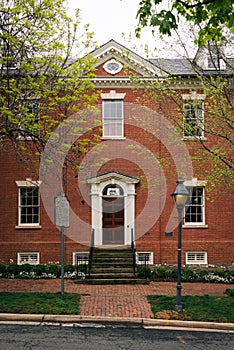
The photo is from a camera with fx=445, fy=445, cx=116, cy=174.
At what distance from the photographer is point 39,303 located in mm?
11555

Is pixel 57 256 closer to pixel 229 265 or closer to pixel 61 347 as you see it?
pixel 229 265

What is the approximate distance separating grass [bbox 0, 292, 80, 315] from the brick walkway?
12.0 inches

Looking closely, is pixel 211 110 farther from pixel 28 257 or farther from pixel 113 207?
pixel 28 257

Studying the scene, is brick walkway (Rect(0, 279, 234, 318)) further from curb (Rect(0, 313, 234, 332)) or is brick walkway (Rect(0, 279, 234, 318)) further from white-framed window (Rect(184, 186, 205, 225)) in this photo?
white-framed window (Rect(184, 186, 205, 225))

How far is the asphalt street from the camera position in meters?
8.49

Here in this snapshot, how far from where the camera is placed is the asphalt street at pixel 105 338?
27.9ft

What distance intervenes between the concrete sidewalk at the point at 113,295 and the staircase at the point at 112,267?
0.57 metres

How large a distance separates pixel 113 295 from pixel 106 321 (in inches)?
126

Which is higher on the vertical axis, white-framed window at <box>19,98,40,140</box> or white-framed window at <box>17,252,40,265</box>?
white-framed window at <box>19,98,40,140</box>

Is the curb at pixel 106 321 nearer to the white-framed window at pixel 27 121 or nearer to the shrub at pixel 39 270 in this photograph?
the white-framed window at pixel 27 121

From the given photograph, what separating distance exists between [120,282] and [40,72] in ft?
26.1

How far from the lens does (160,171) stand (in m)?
19.9

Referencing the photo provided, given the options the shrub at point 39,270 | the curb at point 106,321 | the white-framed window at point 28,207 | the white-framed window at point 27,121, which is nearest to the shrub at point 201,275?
the shrub at point 39,270

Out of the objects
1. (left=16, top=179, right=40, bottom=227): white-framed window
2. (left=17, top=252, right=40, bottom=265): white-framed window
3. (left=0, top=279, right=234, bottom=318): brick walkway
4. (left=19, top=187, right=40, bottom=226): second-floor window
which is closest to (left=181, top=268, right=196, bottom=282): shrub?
(left=0, top=279, right=234, bottom=318): brick walkway
